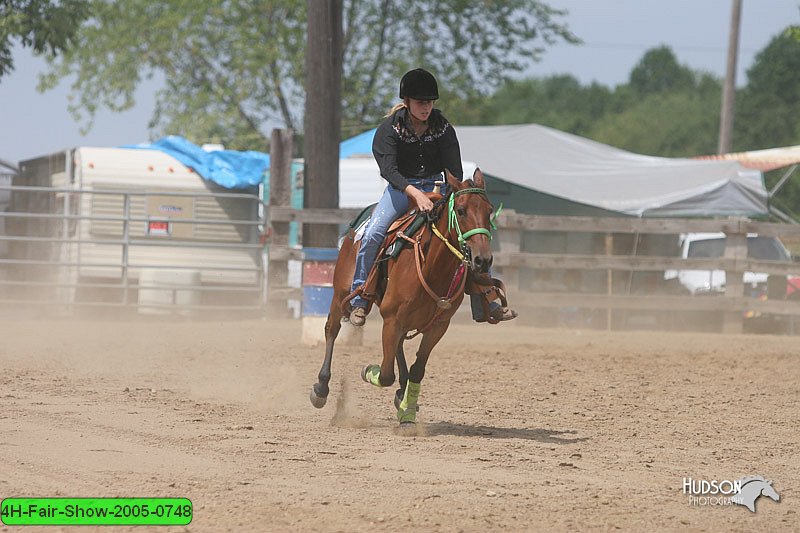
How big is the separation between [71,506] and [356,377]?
6.21 metres

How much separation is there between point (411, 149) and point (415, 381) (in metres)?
1.66

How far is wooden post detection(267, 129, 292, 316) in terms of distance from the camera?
17578 mm

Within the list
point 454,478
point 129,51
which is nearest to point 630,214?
point 454,478

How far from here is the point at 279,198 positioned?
17969 mm

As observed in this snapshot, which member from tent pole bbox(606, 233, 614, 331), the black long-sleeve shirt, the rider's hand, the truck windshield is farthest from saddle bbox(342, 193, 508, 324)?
the truck windshield

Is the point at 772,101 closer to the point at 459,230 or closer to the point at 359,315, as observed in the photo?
the point at 359,315

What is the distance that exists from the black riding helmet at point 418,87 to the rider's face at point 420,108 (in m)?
0.04

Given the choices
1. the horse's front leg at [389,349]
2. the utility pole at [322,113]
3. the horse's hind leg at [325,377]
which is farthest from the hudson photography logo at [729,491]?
the utility pole at [322,113]

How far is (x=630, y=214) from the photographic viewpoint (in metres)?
21.0

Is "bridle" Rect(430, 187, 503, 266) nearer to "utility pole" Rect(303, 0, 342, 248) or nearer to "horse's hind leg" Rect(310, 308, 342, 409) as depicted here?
"horse's hind leg" Rect(310, 308, 342, 409)

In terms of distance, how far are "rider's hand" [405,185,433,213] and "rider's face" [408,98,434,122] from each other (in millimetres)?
516

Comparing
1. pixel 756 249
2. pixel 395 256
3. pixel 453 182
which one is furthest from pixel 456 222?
pixel 756 249

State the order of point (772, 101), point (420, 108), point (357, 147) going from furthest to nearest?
point (772, 101), point (357, 147), point (420, 108)

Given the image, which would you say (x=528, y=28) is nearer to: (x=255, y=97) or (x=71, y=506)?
(x=255, y=97)
